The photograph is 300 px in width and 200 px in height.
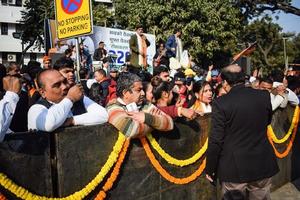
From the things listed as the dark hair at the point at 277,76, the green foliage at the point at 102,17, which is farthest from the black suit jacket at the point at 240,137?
the green foliage at the point at 102,17

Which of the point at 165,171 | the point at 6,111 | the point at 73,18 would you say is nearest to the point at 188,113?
the point at 165,171

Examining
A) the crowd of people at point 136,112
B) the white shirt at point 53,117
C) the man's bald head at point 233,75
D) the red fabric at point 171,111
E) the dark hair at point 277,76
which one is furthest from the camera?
the dark hair at point 277,76

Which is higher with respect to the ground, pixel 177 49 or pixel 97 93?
pixel 177 49

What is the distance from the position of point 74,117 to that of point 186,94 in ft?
14.3

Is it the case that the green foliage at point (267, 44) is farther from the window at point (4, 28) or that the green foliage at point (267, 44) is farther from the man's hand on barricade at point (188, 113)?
the man's hand on barricade at point (188, 113)

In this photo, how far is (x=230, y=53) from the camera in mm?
34406

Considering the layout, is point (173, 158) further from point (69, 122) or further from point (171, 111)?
point (69, 122)

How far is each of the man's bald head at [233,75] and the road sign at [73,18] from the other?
5.96ft

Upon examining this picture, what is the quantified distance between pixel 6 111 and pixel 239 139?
7.07 ft

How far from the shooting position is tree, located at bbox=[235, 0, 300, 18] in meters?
27.0

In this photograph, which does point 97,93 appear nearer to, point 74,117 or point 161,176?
point 161,176

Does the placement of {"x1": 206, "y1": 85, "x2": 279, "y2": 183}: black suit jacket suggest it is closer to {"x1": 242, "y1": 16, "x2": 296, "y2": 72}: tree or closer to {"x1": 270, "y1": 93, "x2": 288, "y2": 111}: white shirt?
{"x1": 270, "y1": 93, "x2": 288, "y2": 111}: white shirt

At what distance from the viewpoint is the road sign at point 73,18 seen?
5195mm

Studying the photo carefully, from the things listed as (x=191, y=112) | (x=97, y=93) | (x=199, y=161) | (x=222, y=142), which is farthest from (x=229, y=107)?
(x=97, y=93)
